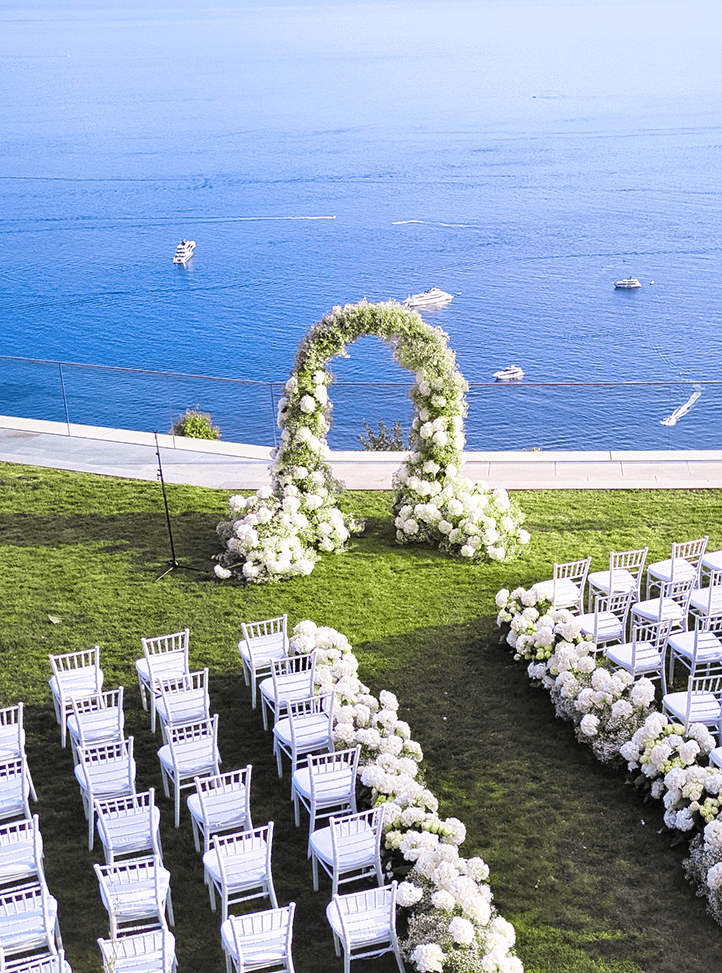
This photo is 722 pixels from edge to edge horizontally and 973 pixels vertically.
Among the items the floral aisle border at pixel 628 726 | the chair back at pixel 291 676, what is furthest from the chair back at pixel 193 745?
the floral aisle border at pixel 628 726

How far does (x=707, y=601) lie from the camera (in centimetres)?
1218

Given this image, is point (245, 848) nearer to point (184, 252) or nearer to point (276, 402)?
→ point (276, 402)

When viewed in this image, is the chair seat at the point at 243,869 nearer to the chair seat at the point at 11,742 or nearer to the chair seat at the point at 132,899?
the chair seat at the point at 132,899

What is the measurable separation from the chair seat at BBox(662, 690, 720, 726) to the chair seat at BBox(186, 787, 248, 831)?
421 centimetres

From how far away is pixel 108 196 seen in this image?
8906 centimetres

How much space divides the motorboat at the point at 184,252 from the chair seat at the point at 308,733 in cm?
6760

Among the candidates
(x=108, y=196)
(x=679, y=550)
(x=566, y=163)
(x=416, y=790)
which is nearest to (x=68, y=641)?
(x=416, y=790)

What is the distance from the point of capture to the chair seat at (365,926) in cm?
782

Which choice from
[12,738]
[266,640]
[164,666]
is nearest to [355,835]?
A: [266,640]

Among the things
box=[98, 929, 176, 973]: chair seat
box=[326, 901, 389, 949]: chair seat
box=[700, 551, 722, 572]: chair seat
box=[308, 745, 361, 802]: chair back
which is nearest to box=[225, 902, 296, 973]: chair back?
box=[326, 901, 389, 949]: chair seat

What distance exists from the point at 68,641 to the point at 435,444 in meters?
5.53

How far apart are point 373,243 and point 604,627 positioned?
66239mm

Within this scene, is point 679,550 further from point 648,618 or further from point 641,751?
point 641,751

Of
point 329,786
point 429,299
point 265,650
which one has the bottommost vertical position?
point 329,786
